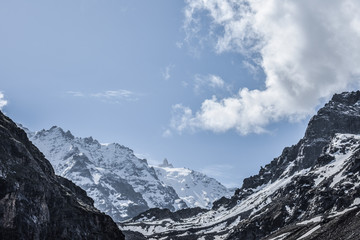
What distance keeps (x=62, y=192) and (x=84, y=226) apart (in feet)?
69.2

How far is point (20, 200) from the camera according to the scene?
12744cm

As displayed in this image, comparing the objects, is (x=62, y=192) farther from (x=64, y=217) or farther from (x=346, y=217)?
(x=346, y=217)

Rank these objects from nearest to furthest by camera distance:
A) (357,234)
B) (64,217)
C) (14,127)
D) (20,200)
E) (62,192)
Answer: (357,234) → (20,200) → (64,217) → (62,192) → (14,127)

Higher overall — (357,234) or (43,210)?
(43,210)

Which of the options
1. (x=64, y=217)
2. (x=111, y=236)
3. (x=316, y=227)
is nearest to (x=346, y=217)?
(x=316, y=227)

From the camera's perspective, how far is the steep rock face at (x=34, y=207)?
121438 millimetres

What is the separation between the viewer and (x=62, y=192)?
517ft

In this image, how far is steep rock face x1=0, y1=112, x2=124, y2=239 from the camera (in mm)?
121438

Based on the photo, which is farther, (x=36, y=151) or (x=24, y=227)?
(x=36, y=151)

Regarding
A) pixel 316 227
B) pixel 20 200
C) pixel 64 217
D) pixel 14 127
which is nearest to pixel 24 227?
pixel 20 200

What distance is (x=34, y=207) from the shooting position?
131 meters

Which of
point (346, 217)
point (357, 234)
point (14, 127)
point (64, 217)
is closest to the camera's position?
point (357, 234)

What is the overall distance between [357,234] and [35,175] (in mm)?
94590

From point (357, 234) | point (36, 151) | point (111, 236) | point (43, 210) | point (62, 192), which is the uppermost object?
point (36, 151)
